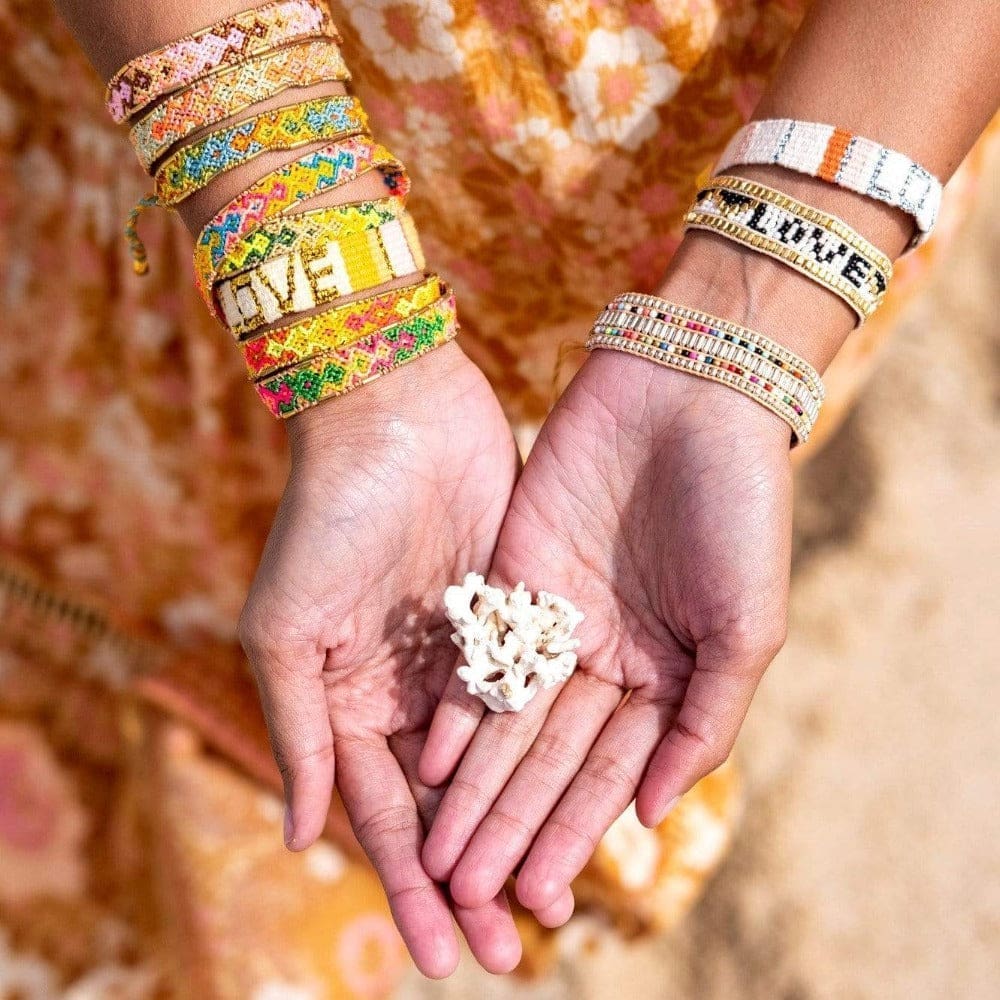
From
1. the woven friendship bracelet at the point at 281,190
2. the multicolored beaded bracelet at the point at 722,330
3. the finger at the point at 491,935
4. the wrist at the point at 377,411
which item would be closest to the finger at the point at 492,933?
the finger at the point at 491,935

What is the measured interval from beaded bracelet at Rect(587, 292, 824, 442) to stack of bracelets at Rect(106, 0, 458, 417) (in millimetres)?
271

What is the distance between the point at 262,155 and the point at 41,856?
128cm

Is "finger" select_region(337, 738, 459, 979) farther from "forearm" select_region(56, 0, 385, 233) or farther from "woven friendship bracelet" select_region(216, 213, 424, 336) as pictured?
"forearm" select_region(56, 0, 385, 233)

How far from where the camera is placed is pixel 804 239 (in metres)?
1.10

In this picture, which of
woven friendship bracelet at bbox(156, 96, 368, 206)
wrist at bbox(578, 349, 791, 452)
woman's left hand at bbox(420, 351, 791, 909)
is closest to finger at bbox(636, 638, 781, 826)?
woman's left hand at bbox(420, 351, 791, 909)

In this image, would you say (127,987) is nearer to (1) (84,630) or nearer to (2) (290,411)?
(1) (84,630)

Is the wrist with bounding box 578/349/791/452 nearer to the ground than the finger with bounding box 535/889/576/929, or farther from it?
farther from it

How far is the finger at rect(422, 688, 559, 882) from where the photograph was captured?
105 centimetres

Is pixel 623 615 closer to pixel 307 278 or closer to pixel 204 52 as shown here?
pixel 307 278

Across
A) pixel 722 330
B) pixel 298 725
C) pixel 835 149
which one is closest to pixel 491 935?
pixel 298 725

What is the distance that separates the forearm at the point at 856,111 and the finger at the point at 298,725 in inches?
24.4

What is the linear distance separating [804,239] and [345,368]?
0.54 m

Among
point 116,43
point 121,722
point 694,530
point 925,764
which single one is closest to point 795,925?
point 925,764

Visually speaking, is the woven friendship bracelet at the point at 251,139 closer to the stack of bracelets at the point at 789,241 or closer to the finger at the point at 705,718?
the stack of bracelets at the point at 789,241
